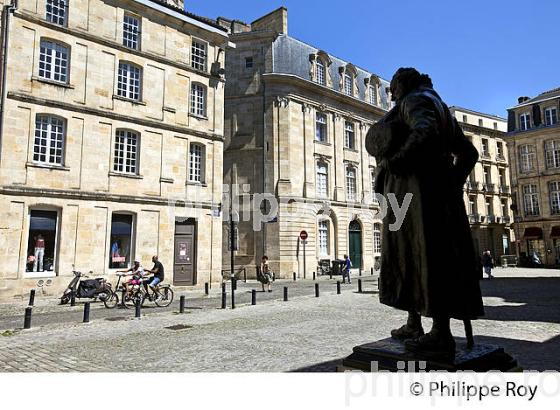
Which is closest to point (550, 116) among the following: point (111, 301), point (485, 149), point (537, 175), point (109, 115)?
point (537, 175)

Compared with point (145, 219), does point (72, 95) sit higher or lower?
higher

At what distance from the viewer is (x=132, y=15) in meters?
20.0

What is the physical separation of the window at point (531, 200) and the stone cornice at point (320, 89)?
18230 mm

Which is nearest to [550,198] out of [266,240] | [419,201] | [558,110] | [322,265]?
[558,110]

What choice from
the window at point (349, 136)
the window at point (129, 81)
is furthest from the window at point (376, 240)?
the window at point (129, 81)

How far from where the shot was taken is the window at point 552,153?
40.5 m

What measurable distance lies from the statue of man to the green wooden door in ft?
95.7

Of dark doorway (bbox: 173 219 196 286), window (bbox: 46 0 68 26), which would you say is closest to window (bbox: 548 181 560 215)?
dark doorway (bbox: 173 219 196 286)

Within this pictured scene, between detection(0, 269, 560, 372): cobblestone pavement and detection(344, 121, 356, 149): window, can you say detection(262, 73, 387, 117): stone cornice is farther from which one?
detection(0, 269, 560, 372): cobblestone pavement

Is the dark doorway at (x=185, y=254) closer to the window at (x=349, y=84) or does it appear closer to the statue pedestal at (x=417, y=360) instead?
the statue pedestal at (x=417, y=360)

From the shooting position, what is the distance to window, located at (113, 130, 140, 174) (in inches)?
749

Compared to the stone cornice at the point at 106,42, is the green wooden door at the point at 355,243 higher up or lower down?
lower down

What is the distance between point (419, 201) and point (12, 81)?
703 inches

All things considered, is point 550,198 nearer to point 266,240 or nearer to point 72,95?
point 266,240
